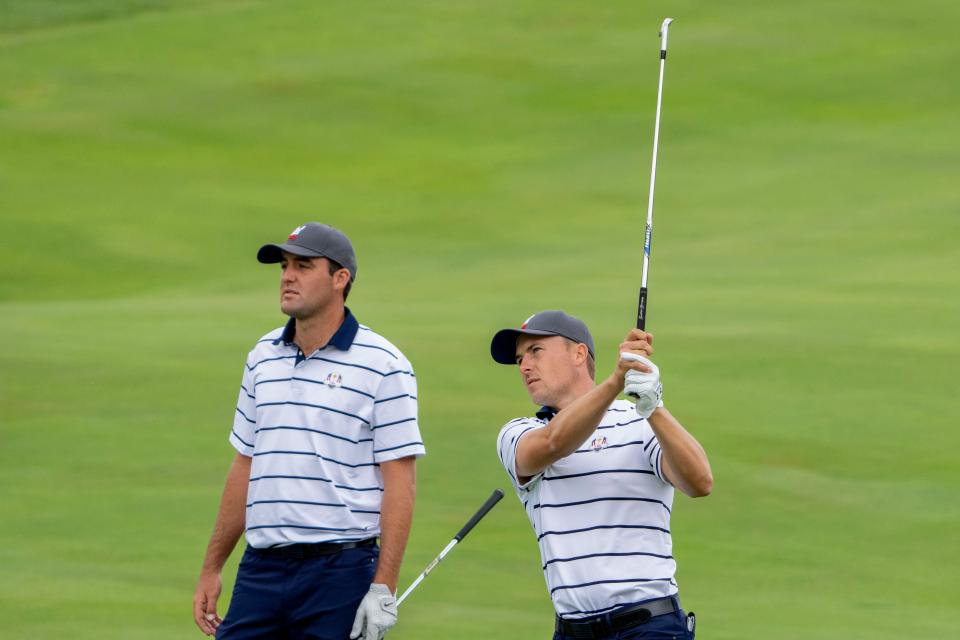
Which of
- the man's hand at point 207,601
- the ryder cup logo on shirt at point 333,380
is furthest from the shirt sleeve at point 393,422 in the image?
the man's hand at point 207,601

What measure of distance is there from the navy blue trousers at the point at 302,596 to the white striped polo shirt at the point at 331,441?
86 mm

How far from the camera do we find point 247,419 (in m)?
6.85

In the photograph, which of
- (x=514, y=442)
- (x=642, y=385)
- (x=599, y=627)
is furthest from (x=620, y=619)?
(x=642, y=385)

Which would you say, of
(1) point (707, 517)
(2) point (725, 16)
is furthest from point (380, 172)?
(1) point (707, 517)

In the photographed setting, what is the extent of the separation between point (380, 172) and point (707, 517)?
18.9 meters

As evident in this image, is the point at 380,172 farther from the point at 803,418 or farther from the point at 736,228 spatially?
the point at 803,418

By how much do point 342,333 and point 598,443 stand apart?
1.17 m

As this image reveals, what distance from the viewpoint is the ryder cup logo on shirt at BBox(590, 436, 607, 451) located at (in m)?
6.02

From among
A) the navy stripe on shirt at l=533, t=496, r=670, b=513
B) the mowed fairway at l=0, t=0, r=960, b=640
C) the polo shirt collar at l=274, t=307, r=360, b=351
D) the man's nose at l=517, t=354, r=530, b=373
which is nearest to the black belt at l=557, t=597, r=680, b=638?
the navy stripe on shirt at l=533, t=496, r=670, b=513

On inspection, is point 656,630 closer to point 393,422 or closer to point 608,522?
point 608,522

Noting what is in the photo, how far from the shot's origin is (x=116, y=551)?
1245 cm

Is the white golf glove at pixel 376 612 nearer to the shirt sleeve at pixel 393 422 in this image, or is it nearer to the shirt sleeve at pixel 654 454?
the shirt sleeve at pixel 393 422

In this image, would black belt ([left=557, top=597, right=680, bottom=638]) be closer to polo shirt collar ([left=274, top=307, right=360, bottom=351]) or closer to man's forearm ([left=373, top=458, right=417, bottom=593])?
man's forearm ([left=373, top=458, right=417, bottom=593])

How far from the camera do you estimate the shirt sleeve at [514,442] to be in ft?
20.2
